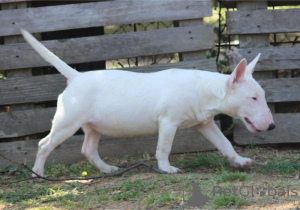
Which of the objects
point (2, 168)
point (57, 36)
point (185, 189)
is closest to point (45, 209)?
point (185, 189)

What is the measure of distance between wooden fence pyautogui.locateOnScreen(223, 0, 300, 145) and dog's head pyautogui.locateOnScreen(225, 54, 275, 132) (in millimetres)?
1247

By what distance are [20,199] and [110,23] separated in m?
2.49

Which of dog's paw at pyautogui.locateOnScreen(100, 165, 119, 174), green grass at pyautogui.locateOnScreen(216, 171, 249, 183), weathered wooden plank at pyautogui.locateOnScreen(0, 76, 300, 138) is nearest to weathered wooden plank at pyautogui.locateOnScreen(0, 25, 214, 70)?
weathered wooden plank at pyautogui.locateOnScreen(0, 76, 300, 138)

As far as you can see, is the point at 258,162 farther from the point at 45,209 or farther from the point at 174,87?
the point at 45,209

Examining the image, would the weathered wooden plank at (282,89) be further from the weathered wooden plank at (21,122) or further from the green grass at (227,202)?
the weathered wooden plank at (21,122)

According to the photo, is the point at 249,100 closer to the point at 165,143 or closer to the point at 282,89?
the point at 165,143

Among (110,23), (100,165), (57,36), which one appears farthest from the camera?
(57,36)

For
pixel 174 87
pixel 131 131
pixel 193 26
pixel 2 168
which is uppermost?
pixel 193 26

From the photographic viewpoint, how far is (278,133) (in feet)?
23.0

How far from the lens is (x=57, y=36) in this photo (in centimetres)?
750

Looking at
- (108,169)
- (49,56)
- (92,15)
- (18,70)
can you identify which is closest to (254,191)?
(108,169)

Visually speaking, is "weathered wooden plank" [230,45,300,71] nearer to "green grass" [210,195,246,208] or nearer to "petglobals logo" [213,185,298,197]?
"petglobals logo" [213,185,298,197]

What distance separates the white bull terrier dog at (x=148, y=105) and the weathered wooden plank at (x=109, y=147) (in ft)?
2.66

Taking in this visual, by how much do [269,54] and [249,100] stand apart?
4.75 feet
